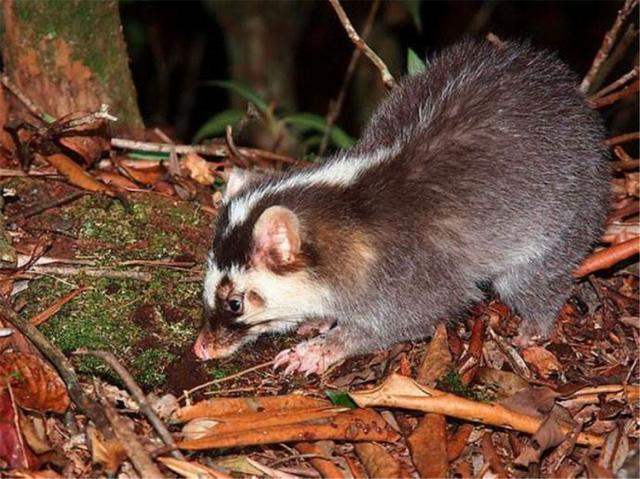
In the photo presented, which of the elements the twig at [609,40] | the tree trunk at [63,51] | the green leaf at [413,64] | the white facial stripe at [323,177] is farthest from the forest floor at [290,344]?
the green leaf at [413,64]

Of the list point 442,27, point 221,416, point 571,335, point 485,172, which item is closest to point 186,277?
point 221,416

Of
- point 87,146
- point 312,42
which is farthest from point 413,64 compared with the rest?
point 312,42

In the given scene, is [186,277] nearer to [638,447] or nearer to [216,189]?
[216,189]

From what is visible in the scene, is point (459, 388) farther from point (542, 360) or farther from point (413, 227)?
point (413, 227)

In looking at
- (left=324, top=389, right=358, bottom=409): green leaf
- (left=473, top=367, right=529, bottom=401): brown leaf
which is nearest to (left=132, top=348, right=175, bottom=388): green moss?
(left=324, top=389, right=358, bottom=409): green leaf

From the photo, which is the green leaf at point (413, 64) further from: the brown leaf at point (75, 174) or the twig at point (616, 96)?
the brown leaf at point (75, 174)
